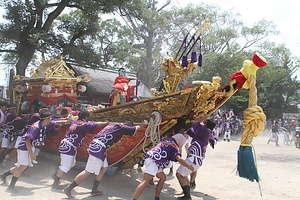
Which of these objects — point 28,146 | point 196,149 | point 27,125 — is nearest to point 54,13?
point 27,125

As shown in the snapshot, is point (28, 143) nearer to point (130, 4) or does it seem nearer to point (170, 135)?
point (170, 135)

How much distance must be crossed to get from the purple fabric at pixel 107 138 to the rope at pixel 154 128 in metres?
0.31

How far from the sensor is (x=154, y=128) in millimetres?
5168

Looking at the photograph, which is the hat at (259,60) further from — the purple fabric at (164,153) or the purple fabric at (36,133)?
the purple fabric at (36,133)

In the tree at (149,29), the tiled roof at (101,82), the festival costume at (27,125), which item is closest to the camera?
the festival costume at (27,125)

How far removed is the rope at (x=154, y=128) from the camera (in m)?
5.15

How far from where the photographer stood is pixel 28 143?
16.6 feet

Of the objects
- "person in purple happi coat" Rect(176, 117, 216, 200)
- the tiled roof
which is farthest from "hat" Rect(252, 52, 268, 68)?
the tiled roof

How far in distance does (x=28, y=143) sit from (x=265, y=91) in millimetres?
27802

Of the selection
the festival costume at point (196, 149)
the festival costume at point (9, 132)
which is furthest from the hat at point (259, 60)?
the festival costume at point (9, 132)

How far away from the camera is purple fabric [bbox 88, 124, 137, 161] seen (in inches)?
192

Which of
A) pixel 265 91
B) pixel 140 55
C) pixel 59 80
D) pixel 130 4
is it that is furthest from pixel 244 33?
pixel 59 80

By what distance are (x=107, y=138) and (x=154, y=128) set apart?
2.65 ft

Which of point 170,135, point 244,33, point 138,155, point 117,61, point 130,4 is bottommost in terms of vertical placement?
point 138,155
